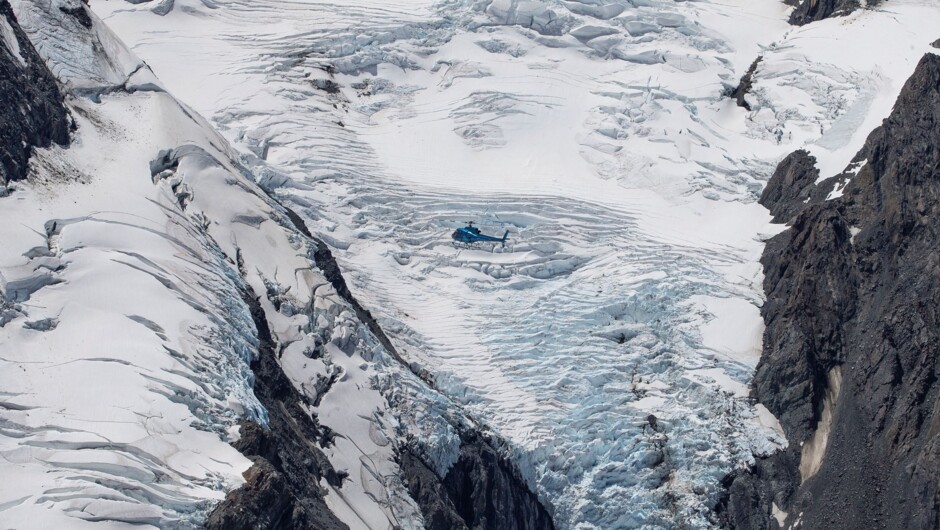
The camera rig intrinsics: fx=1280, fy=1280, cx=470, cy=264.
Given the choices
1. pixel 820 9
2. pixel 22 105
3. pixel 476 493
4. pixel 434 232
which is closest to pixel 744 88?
pixel 820 9

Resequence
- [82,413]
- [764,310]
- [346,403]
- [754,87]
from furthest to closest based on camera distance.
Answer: [754,87] → [764,310] → [346,403] → [82,413]

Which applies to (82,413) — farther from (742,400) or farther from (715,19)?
(715,19)

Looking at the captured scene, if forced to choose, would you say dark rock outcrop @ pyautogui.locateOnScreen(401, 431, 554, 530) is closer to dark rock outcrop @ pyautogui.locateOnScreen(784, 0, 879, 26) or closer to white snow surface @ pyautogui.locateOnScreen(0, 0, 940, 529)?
white snow surface @ pyautogui.locateOnScreen(0, 0, 940, 529)

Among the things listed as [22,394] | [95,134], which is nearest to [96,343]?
[22,394]

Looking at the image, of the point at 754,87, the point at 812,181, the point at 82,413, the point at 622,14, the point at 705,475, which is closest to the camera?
the point at 82,413

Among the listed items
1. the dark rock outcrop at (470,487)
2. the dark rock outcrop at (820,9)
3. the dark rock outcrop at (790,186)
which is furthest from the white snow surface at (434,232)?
the dark rock outcrop at (820,9)
